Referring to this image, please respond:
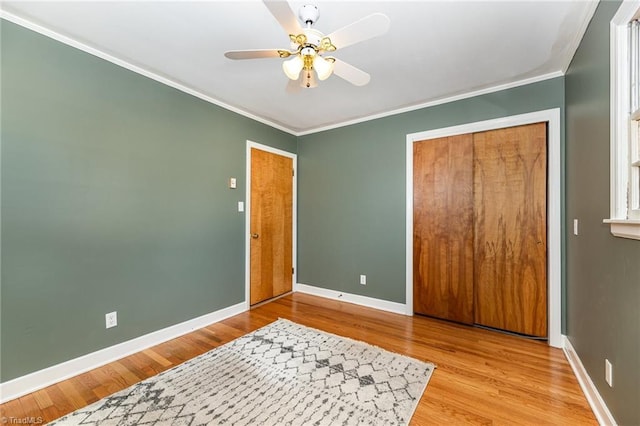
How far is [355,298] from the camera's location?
3549mm

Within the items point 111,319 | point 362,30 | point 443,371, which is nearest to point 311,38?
point 362,30

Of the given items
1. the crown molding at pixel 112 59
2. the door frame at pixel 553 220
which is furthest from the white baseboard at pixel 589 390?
the crown molding at pixel 112 59

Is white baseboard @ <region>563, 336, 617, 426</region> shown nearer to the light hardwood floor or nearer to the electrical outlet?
the light hardwood floor

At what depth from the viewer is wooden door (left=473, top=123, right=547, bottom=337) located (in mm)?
2471

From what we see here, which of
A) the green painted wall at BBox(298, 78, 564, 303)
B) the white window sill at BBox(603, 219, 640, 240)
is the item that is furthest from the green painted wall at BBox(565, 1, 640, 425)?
the green painted wall at BBox(298, 78, 564, 303)

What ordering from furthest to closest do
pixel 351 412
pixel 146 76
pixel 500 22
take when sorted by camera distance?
pixel 146 76, pixel 500 22, pixel 351 412

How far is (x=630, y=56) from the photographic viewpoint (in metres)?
1.29

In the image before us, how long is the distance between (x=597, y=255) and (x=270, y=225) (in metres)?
3.14

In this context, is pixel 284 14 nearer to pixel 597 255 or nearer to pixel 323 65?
pixel 323 65

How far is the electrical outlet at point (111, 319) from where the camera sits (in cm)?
216

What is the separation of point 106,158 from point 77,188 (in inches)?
12.4

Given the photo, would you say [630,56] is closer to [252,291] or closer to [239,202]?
[239,202]

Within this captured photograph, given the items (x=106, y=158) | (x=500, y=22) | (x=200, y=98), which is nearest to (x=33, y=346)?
(x=106, y=158)

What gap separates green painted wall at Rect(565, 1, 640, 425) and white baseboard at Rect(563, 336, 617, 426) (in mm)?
47
